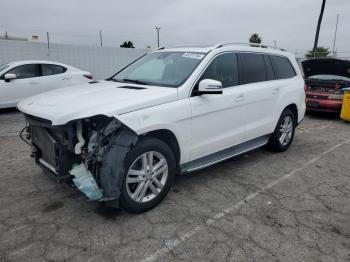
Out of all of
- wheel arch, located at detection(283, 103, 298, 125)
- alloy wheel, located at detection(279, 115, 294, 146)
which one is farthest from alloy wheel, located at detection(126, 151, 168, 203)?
wheel arch, located at detection(283, 103, 298, 125)

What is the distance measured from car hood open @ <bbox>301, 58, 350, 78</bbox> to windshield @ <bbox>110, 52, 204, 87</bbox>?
6370mm

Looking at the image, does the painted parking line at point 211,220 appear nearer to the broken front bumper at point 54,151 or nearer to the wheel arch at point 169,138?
the wheel arch at point 169,138

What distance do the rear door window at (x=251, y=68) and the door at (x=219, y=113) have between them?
151mm

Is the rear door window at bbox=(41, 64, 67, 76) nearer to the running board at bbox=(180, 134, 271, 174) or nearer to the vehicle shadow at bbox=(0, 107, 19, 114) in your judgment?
the vehicle shadow at bbox=(0, 107, 19, 114)

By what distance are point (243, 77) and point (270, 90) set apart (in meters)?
0.71

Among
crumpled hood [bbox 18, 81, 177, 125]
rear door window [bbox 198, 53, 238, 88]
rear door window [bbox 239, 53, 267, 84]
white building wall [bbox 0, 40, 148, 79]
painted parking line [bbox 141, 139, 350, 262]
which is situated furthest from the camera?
white building wall [bbox 0, 40, 148, 79]

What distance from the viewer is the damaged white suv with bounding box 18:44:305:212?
3.14 meters

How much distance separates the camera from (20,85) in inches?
346

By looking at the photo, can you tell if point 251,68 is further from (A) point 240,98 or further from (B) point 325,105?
(B) point 325,105

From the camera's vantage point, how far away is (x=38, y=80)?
9.16 meters

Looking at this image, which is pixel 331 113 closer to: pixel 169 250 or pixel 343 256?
pixel 343 256

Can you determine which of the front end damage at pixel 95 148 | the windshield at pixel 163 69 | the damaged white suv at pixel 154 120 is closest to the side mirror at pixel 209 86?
the damaged white suv at pixel 154 120

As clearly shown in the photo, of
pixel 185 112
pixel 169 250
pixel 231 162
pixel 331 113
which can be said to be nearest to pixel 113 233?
pixel 169 250

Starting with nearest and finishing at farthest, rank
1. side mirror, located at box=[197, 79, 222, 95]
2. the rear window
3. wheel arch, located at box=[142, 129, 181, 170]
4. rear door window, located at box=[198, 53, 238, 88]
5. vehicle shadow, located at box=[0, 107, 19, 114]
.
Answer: wheel arch, located at box=[142, 129, 181, 170] → side mirror, located at box=[197, 79, 222, 95] → rear door window, located at box=[198, 53, 238, 88] → the rear window → vehicle shadow, located at box=[0, 107, 19, 114]
